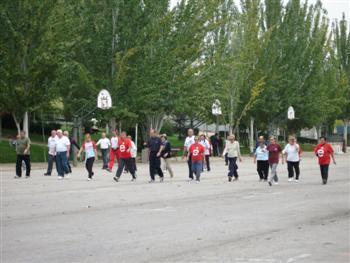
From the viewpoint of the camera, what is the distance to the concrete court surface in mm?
10867

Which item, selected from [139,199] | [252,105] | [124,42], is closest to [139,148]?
[252,105]

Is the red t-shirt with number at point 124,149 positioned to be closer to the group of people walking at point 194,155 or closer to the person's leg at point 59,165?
the group of people walking at point 194,155

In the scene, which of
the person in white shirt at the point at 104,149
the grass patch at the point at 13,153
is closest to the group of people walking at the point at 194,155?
the person in white shirt at the point at 104,149

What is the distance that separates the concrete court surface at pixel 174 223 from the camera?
1087 cm

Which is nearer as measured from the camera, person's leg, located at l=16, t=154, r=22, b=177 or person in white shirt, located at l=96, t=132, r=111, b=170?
person's leg, located at l=16, t=154, r=22, b=177

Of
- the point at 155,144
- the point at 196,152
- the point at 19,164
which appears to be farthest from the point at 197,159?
the point at 19,164

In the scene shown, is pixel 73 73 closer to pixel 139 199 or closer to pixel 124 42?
pixel 124 42

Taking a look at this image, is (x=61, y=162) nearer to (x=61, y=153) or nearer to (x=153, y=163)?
(x=61, y=153)

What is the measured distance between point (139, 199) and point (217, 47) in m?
29.6

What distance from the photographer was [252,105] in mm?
55031

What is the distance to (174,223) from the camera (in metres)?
14.3

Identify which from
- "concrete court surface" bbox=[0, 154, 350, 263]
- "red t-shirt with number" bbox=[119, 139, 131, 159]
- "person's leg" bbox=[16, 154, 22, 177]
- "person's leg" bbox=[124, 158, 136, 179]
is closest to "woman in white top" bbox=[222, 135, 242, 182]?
"concrete court surface" bbox=[0, 154, 350, 263]

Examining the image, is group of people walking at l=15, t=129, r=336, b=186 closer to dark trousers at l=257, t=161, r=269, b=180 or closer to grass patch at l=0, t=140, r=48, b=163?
dark trousers at l=257, t=161, r=269, b=180

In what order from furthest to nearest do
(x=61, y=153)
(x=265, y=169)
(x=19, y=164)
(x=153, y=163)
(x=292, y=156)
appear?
1. (x=61, y=153)
2. (x=19, y=164)
3. (x=292, y=156)
4. (x=265, y=169)
5. (x=153, y=163)
